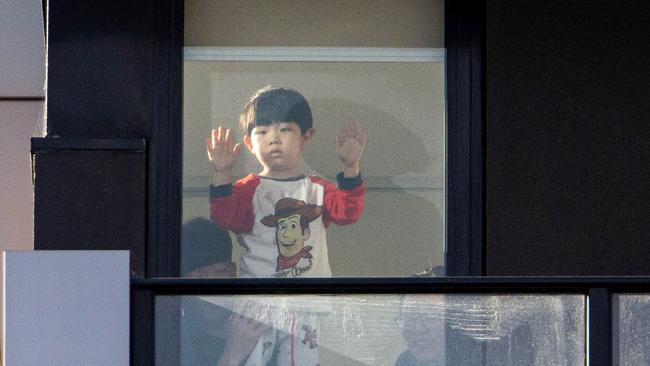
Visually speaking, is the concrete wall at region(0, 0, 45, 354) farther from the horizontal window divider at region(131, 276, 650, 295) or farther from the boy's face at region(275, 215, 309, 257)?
the horizontal window divider at region(131, 276, 650, 295)

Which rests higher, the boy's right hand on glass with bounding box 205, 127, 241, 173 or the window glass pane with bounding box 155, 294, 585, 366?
the boy's right hand on glass with bounding box 205, 127, 241, 173

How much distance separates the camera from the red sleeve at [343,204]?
6570 mm

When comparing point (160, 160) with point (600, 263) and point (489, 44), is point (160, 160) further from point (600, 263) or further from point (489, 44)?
point (600, 263)

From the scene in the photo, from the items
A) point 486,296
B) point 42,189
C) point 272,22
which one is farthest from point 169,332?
point 272,22

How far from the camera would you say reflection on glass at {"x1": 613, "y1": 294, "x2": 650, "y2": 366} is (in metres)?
4.16

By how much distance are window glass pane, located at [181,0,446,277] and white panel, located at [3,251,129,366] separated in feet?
8.10

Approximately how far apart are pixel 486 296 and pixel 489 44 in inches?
102

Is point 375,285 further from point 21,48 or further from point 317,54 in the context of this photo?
point 21,48

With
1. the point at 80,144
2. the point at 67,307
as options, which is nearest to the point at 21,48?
the point at 80,144

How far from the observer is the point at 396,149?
6.61m

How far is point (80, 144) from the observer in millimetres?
6281

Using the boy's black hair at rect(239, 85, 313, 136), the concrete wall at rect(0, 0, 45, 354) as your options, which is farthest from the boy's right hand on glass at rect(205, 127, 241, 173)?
the concrete wall at rect(0, 0, 45, 354)

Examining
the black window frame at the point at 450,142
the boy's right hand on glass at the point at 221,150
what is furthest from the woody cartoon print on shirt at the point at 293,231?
the black window frame at the point at 450,142

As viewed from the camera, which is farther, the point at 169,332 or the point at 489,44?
the point at 489,44
